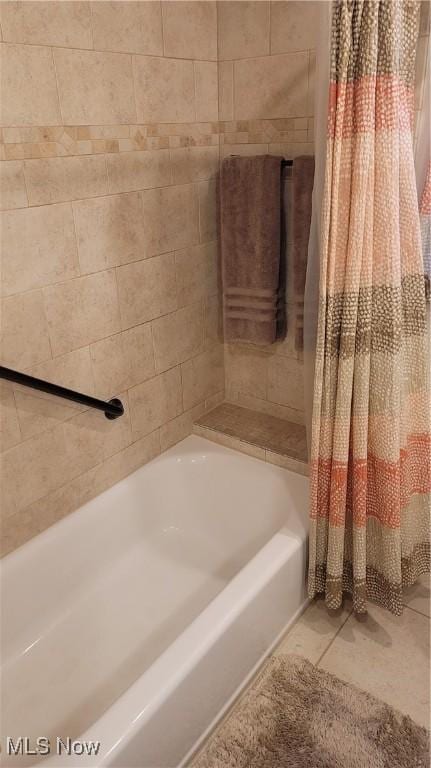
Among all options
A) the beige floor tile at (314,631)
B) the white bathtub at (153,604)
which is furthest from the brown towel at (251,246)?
the beige floor tile at (314,631)

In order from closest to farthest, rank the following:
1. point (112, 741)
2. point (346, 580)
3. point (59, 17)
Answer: point (112, 741) → point (59, 17) → point (346, 580)

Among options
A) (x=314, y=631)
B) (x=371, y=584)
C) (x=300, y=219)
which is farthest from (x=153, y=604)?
(x=300, y=219)

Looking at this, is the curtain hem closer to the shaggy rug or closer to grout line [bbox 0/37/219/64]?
the shaggy rug

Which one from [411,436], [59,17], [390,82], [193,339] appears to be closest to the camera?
[390,82]

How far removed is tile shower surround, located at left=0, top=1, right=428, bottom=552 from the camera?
1.50 m

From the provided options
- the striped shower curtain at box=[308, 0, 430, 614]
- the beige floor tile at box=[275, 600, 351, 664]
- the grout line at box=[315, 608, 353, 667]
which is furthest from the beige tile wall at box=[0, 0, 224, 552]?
the grout line at box=[315, 608, 353, 667]

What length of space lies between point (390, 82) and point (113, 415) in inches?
50.8

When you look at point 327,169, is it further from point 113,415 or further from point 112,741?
point 112,741

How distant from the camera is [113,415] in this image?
190cm

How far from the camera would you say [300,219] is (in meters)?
1.87

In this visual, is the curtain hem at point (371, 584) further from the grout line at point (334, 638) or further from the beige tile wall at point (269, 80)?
the beige tile wall at point (269, 80)

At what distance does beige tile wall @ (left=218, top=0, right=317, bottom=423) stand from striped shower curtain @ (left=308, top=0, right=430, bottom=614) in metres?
0.54

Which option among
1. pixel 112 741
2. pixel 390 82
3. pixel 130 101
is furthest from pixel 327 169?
pixel 112 741

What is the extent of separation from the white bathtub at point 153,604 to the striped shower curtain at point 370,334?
236mm
